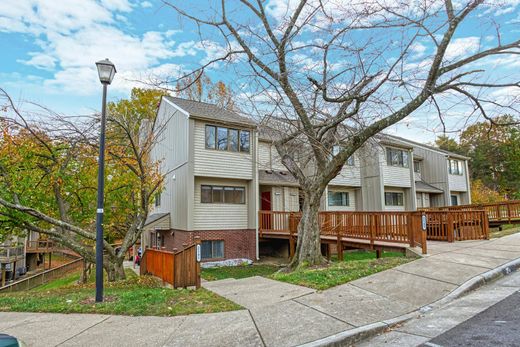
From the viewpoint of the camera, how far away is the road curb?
4207 millimetres

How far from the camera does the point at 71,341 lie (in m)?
4.46

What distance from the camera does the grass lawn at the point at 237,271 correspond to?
1313 cm

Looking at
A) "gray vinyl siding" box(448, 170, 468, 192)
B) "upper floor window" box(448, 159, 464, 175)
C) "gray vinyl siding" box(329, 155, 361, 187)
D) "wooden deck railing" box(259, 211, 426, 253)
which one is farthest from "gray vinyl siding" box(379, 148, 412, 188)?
"wooden deck railing" box(259, 211, 426, 253)

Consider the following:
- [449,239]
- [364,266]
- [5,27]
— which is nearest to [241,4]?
[5,27]

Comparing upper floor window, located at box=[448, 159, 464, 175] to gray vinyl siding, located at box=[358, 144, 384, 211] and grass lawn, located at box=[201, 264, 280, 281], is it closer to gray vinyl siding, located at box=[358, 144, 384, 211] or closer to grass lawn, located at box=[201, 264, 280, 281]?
gray vinyl siding, located at box=[358, 144, 384, 211]

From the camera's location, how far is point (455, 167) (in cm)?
2878

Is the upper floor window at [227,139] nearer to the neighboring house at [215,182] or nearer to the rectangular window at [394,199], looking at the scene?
the neighboring house at [215,182]

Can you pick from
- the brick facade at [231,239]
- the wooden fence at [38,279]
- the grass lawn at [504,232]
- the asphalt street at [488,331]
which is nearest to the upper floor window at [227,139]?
the brick facade at [231,239]

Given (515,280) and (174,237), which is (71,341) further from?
(174,237)

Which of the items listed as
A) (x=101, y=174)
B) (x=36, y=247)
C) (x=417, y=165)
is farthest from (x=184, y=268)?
(x=36, y=247)

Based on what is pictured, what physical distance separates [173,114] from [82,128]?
25.9 ft

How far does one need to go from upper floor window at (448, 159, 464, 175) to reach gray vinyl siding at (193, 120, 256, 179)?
2011 cm

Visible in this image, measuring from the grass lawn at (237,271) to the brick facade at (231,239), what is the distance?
101 centimetres

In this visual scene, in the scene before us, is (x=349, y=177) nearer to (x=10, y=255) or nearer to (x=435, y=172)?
(x=435, y=172)
